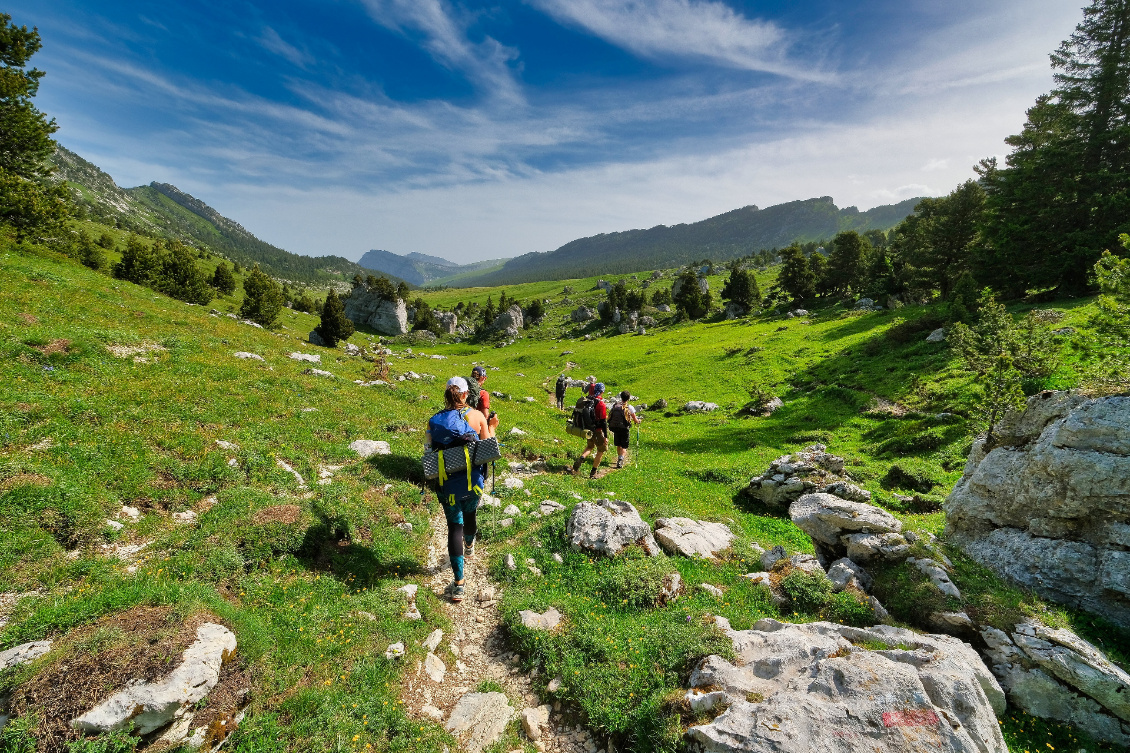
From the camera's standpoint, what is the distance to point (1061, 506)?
1032cm

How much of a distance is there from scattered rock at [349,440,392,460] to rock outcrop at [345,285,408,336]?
11571 cm

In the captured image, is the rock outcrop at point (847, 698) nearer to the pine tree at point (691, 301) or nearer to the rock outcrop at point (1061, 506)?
the rock outcrop at point (1061, 506)

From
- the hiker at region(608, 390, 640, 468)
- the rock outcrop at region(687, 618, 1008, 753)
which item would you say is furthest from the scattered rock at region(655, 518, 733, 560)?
the hiker at region(608, 390, 640, 468)

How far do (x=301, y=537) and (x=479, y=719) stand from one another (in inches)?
210

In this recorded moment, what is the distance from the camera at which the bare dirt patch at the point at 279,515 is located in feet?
29.6

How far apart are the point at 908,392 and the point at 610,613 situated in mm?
32218

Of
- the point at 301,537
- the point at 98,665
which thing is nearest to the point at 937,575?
the point at 301,537

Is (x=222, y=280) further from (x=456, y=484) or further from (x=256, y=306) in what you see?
(x=456, y=484)

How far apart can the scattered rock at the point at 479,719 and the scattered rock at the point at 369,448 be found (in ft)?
29.6

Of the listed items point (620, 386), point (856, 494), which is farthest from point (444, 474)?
point (620, 386)

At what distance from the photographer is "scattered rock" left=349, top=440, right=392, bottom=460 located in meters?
14.1

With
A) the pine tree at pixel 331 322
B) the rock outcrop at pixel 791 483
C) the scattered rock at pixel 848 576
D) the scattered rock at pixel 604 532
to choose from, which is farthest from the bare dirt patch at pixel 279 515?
the pine tree at pixel 331 322

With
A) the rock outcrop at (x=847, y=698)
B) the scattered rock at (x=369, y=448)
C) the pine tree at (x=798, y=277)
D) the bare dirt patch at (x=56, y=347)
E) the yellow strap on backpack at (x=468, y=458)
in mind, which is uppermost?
the pine tree at (x=798, y=277)

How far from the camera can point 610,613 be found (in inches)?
348
